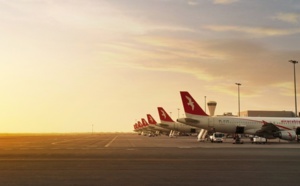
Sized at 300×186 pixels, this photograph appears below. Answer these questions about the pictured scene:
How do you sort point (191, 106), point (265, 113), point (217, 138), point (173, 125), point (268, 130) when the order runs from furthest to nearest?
point (265, 113)
point (173, 125)
point (217, 138)
point (191, 106)
point (268, 130)

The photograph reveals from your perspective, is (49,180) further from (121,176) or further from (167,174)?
(167,174)

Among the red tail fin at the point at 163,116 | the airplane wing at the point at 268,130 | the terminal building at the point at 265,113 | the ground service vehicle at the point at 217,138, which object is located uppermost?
the terminal building at the point at 265,113

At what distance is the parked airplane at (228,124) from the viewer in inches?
2810

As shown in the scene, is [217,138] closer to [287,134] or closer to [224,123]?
[224,123]

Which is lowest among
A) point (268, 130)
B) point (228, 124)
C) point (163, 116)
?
point (268, 130)

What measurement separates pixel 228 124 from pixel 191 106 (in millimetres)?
7701

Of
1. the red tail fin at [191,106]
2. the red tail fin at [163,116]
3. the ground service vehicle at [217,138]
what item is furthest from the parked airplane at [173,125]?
the red tail fin at [191,106]

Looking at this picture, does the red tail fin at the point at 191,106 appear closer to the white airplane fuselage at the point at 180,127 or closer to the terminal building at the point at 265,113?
the white airplane fuselage at the point at 180,127

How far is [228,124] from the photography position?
237 feet

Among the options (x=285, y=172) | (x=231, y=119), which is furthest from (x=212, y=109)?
(x=285, y=172)

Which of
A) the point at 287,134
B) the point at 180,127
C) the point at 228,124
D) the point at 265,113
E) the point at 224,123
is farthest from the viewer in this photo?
the point at 265,113

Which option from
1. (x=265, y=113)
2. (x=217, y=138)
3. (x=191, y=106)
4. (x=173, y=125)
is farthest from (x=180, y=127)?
(x=265, y=113)

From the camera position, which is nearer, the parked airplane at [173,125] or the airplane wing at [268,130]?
the airplane wing at [268,130]

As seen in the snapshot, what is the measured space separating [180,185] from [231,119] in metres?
58.9
